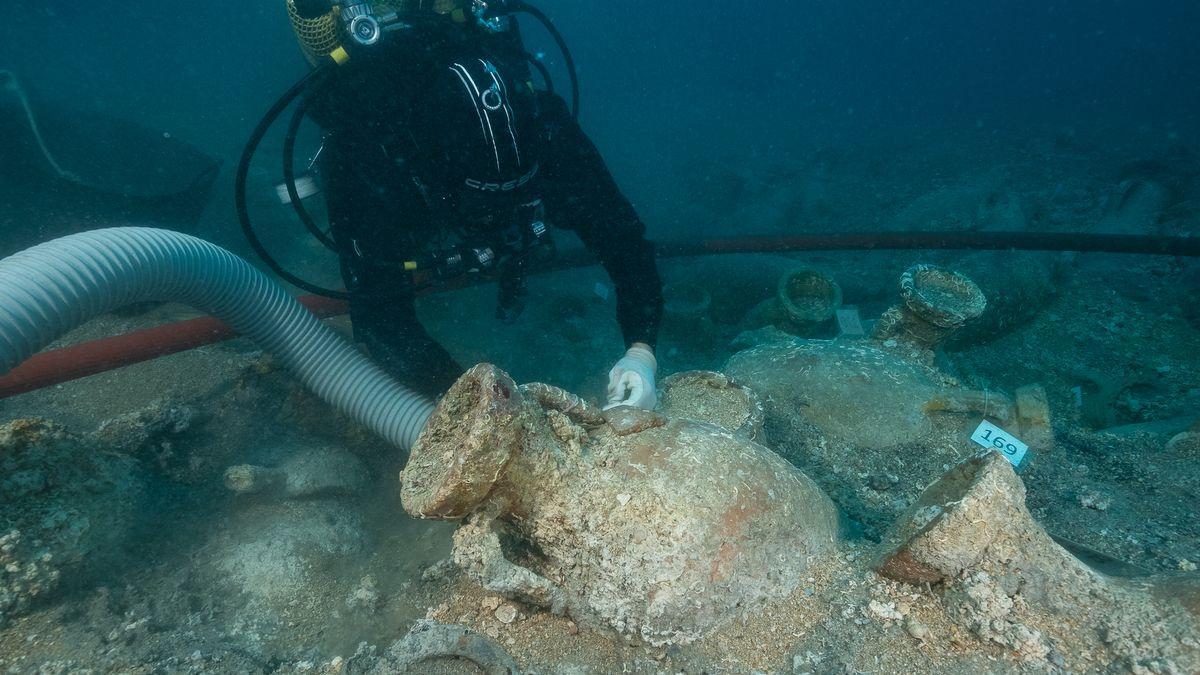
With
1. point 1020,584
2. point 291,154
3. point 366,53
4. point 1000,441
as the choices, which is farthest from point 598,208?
point 1020,584

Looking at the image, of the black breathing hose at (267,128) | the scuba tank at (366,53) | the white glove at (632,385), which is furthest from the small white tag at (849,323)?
the black breathing hose at (267,128)

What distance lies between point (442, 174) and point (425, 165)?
0.34 ft

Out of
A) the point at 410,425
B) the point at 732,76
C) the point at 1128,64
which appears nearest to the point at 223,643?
the point at 410,425

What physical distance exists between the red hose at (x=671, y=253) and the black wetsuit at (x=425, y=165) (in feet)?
3.16

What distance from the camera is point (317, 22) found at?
296 cm

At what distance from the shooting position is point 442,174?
3.02 m

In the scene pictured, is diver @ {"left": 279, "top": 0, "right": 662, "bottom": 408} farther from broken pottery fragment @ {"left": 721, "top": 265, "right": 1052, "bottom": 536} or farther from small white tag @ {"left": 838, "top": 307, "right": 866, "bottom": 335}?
small white tag @ {"left": 838, "top": 307, "right": 866, "bottom": 335}

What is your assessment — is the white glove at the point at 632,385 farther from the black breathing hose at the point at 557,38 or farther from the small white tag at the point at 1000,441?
the black breathing hose at the point at 557,38

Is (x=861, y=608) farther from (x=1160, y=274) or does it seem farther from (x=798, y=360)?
(x=1160, y=274)

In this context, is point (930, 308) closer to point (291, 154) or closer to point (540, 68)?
point (540, 68)

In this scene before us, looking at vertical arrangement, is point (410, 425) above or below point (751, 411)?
below

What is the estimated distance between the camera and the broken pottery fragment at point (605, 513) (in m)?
1.42

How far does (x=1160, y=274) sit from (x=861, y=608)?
23.2ft

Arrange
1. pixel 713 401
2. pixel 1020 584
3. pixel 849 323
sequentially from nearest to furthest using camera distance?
pixel 1020 584, pixel 713 401, pixel 849 323
